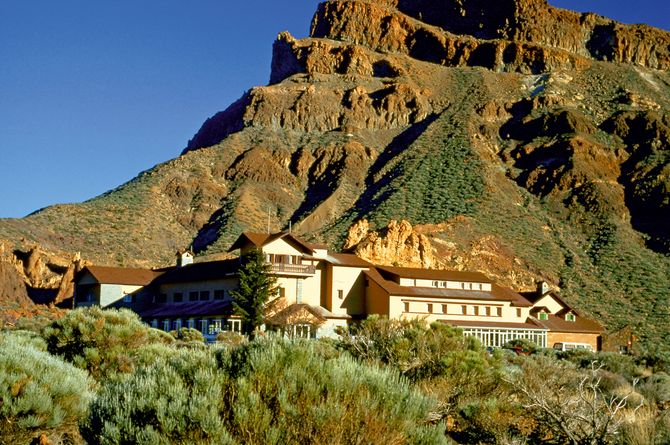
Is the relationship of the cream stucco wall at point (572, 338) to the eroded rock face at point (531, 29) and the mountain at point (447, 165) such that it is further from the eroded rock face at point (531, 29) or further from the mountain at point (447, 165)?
the eroded rock face at point (531, 29)

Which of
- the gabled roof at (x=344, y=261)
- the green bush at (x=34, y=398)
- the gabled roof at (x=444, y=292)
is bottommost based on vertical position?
the green bush at (x=34, y=398)

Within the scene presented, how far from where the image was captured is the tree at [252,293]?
160 feet

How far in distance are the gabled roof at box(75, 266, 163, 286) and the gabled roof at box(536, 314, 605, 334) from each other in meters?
29.0

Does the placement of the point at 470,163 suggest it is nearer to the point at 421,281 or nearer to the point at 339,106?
the point at 339,106

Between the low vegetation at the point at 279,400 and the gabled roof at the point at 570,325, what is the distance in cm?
4174

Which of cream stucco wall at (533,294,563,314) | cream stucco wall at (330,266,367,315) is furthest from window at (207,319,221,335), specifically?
cream stucco wall at (533,294,563,314)

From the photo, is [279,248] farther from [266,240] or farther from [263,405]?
[263,405]

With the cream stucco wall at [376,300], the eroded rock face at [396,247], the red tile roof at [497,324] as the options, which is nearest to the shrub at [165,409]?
the cream stucco wall at [376,300]

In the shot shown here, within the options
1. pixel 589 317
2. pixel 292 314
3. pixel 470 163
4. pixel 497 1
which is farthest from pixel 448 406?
pixel 497 1

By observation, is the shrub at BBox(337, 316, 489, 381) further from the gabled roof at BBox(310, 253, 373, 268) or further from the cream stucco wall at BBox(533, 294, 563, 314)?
the cream stucco wall at BBox(533, 294, 563, 314)

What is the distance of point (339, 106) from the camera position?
128 metres

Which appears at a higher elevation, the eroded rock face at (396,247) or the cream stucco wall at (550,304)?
the eroded rock face at (396,247)

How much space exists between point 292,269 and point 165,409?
45205 millimetres

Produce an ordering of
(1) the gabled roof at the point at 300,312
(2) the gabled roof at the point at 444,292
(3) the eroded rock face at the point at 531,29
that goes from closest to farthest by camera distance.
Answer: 1. (1) the gabled roof at the point at 300,312
2. (2) the gabled roof at the point at 444,292
3. (3) the eroded rock face at the point at 531,29
